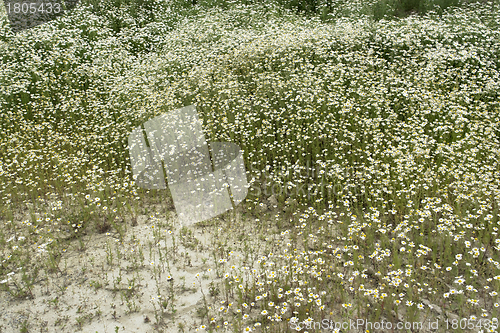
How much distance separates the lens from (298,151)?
20.7ft

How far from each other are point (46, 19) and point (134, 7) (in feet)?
10.3

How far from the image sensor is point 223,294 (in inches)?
164

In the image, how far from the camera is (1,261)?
15.4ft

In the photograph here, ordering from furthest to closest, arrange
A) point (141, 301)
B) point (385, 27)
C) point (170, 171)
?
1. point (385, 27)
2. point (170, 171)
3. point (141, 301)

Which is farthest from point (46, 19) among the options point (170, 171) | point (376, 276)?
point (376, 276)

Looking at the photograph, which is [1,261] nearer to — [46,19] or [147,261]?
[147,261]

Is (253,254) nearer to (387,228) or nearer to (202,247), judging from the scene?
(202,247)

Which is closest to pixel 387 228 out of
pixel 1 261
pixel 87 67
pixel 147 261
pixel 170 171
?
pixel 147 261

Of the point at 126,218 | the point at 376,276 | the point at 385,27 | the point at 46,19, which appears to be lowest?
the point at 126,218

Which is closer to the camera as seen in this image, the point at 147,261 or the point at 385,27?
the point at 147,261

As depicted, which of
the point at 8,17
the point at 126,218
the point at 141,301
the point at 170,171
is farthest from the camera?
Result: the point at 8,17

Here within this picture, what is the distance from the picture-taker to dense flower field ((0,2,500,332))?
13.5 ft

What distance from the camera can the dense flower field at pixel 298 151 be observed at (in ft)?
13.5

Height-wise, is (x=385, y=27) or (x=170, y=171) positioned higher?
(x=385, y=27)
